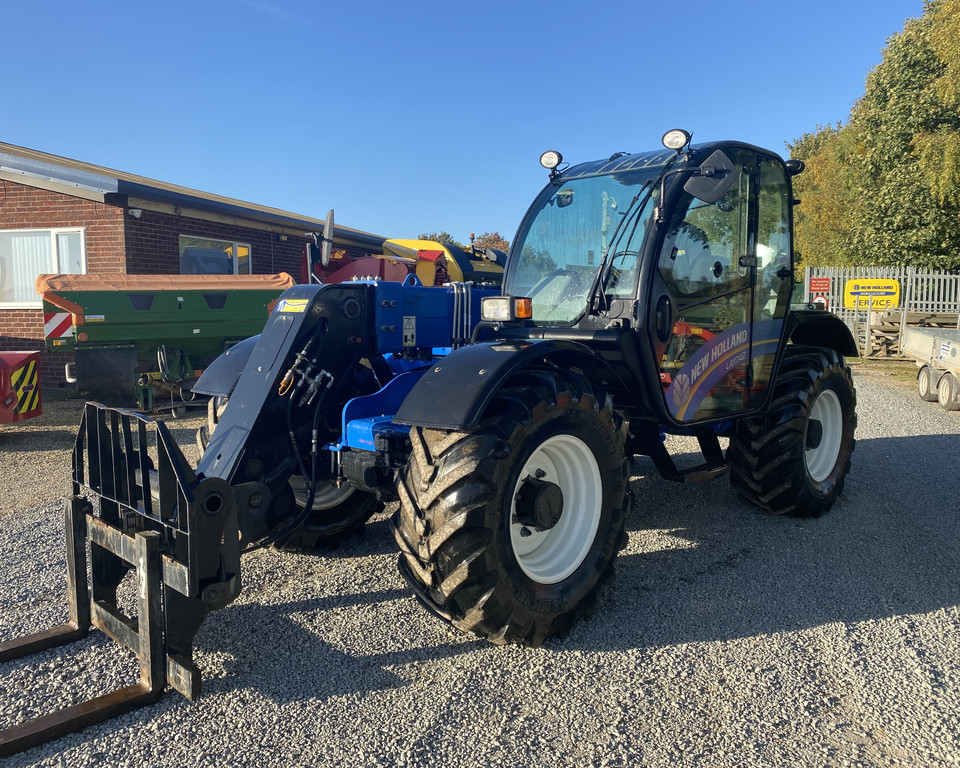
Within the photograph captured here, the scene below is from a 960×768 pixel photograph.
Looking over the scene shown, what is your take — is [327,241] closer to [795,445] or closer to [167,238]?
[795,445]

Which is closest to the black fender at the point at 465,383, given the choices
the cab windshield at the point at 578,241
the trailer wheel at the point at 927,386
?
the cab windshield at the point at 578,241

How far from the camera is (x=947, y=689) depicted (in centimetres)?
303

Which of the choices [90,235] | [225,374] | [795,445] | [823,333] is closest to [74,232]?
[90,235]

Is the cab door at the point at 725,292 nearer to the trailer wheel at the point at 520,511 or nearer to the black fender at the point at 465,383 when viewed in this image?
the trailer wheel at the point at 520,511

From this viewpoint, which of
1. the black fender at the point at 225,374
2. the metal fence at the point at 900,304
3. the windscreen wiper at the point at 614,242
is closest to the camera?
the windscreen wiper at the point at 614,242

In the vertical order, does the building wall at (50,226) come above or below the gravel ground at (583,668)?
above

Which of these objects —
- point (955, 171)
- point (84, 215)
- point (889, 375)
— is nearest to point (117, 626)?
point (84, 215)

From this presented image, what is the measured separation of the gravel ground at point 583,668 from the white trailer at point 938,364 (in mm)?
6623

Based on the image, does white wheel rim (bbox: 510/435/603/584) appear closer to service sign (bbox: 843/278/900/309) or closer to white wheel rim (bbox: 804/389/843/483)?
white wheel rim (bbox: 804/389/843/483)

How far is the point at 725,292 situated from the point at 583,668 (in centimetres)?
254

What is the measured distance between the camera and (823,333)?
596 centimetres

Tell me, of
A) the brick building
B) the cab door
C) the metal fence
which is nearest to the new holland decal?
the cab door

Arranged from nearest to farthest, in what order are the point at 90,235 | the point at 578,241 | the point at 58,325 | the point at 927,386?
the point at 578,241 < the point at 58,325 < the point at 927,386 < the point at 90,235

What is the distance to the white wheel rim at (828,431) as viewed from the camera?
5609mm
